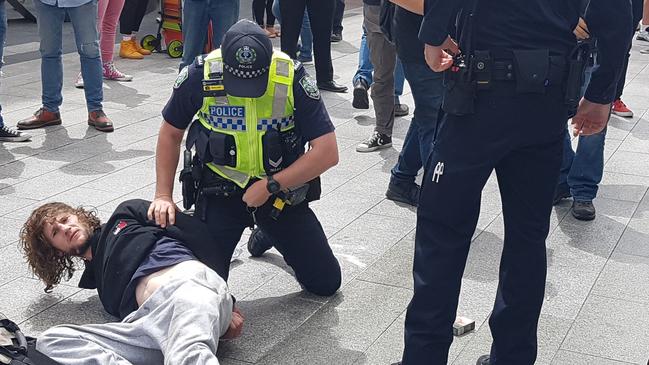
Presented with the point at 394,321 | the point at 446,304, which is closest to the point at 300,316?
the point at 394,321

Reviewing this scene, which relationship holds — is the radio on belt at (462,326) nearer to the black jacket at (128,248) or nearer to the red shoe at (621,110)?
the black jacket at (128,248)

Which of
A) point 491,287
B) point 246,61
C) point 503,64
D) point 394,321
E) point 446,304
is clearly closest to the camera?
point 503,64

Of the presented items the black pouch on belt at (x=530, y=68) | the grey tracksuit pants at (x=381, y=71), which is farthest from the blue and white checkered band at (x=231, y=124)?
the grey tracksuit pants at (x=381, y=71)

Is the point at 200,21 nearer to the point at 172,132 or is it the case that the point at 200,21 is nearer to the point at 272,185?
the point at 172,132

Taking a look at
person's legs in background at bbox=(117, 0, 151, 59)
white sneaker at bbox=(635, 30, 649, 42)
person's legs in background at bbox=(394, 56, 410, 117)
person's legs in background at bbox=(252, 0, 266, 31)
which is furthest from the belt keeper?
white sneaker at bbox=(635, 30, 649, 42)

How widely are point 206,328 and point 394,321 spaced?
1.03 meters

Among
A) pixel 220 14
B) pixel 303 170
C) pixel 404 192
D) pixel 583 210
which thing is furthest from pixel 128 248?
pixel 220 14

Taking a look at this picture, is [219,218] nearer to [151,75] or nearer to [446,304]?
[446,304]

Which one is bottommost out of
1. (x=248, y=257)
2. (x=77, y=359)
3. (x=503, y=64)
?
(x=248, y=257)

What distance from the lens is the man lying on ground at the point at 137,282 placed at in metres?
3.33

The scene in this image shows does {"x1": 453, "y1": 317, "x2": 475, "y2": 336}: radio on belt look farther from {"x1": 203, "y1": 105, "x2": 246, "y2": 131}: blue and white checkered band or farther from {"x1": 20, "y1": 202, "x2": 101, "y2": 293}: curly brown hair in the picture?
{"x1": 20, "y1": 202, "x2": 101, "y2": 293}: curly brown hair

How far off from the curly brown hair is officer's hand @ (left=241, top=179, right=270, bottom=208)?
674 mm

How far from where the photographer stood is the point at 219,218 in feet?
13.8

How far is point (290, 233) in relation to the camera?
4.23 meters
